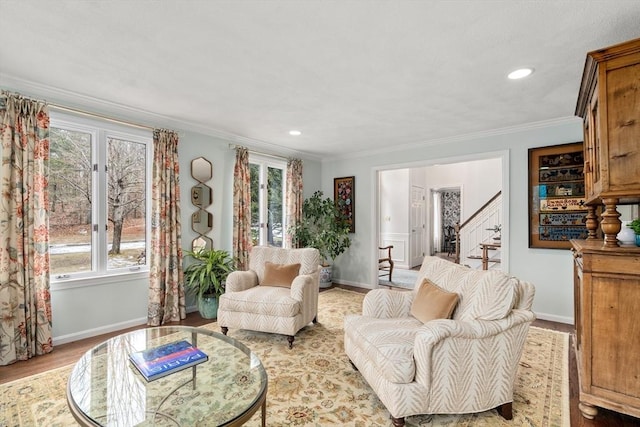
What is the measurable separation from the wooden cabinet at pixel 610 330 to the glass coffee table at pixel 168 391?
2004 mm

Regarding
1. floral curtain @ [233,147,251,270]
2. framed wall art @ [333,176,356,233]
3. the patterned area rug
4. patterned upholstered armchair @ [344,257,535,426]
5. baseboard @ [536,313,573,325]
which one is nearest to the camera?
patterned upholstered armchair @ [344,257,535,426]

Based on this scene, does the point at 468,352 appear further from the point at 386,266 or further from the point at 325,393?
the point at 386,266

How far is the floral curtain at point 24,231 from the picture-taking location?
8.86 feet

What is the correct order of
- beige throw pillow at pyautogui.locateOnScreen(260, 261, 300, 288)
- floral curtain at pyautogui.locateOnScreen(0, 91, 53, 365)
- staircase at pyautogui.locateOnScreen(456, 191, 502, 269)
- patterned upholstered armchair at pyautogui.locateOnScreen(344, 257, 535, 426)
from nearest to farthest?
patterned upholstered armchair at pyautogui.locateOnScreen(344, 257, 535, 426) < floral curtain at pyautogui.locateOnScreen(0, 91, 53, 365) < beige throw pillow at pyautogui.locateOnScreen(260, 261, 300, 288) < staircase at pyautogui.locateOnScreen(456, 191, 502, 269)

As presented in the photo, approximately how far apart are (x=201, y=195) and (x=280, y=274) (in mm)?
1597

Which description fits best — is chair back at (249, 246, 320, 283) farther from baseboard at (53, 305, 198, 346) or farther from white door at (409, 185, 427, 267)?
white door at (409, 185, 427, 267)

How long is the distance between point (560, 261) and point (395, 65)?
10.4ft

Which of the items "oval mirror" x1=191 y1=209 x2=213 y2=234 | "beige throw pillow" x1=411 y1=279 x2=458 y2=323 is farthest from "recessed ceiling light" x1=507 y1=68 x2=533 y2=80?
"oval mirror" x1=191 y1=209 x2=213 y2=234

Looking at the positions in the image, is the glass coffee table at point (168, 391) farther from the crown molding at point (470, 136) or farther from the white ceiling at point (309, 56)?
the crown molding at point (470, 136)

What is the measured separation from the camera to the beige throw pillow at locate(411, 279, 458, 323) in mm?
2170

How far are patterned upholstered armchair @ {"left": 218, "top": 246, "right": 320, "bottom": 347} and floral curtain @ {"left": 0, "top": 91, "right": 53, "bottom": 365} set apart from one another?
5.23 feet

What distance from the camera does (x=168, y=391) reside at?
1668mm

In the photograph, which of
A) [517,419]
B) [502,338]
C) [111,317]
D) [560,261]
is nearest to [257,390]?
[502,338]

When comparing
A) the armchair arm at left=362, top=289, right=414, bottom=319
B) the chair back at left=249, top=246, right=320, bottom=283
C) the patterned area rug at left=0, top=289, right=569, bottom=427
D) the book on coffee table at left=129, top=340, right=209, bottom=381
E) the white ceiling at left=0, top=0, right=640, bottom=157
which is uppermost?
the white ceiling at left=0, top=0, right=640, bottom=157
